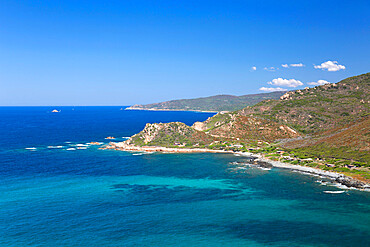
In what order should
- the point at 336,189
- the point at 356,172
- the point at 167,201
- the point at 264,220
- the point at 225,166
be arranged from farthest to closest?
the point at 225,166, the point at 356,172, the point at 336,189, the point at 167,201, the point at 264,220

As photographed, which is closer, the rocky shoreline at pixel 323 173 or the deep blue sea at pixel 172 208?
the deep blue sea at pixel 172 208

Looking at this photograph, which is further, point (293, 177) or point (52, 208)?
point (293, 177)

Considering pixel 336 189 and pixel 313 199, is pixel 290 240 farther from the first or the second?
pixel 336 189

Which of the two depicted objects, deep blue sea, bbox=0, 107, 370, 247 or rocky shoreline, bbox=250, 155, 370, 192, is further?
rocky shoreline, bbox=250, 155, 370, 192

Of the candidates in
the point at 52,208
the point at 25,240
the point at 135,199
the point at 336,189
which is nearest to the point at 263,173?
the point at 336,189

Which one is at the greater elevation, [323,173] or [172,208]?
[323,173]

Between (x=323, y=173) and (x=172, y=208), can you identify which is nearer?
(x=172, y=208)

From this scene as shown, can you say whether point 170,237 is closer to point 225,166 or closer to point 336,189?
point 336,189

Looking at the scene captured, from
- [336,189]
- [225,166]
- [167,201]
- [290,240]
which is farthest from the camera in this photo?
[225,166]
